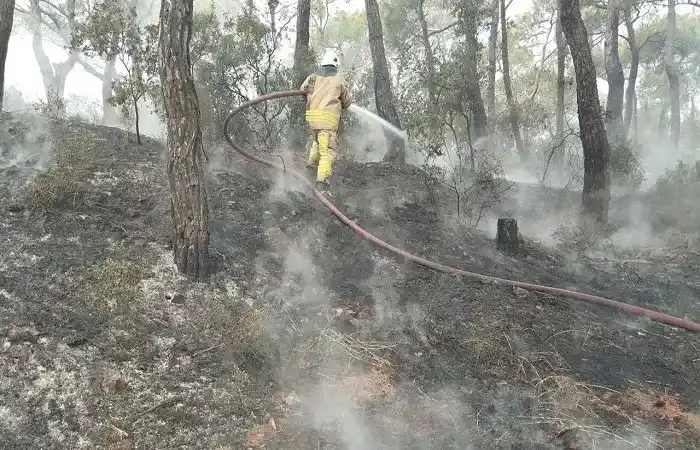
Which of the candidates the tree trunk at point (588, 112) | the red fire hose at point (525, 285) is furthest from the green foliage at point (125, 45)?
the tree trunk at point (588, 112)

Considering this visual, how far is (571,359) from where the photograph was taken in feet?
13.8

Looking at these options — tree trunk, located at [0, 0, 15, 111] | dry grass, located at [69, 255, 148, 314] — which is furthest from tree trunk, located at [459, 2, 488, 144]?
dry grass, located at [69, 255, 148, 314]

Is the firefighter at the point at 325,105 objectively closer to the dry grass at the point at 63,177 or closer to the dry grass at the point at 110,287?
the dry grass at the point at 63,177

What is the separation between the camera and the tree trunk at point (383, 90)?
9.56 m

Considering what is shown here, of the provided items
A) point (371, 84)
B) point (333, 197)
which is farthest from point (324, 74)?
point (371, 84)

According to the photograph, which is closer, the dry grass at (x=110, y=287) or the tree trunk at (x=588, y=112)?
the dry grass at (x=110, y=287)

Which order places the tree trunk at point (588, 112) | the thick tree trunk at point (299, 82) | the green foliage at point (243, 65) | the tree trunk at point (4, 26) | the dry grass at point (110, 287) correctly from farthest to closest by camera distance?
the thick tree trunk at point (299, 82), the green foliage at point (243, 65), the tree trunk at point (588, 112), the tree trunk at point (4, 26), the dry grass at point (110, 287)

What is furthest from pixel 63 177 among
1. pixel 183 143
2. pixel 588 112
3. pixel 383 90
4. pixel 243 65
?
pixel 588 112

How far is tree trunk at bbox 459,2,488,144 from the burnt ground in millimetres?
4430

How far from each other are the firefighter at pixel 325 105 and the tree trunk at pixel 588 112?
12.1 feet

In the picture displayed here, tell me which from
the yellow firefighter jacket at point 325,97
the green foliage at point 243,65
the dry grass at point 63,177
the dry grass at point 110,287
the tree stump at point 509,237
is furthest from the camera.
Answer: the green foliage at point 243,65

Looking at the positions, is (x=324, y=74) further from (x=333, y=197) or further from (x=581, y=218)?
(x=581, y=218)

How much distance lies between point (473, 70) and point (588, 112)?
2614mm

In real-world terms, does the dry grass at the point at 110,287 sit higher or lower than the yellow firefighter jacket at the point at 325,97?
lower
